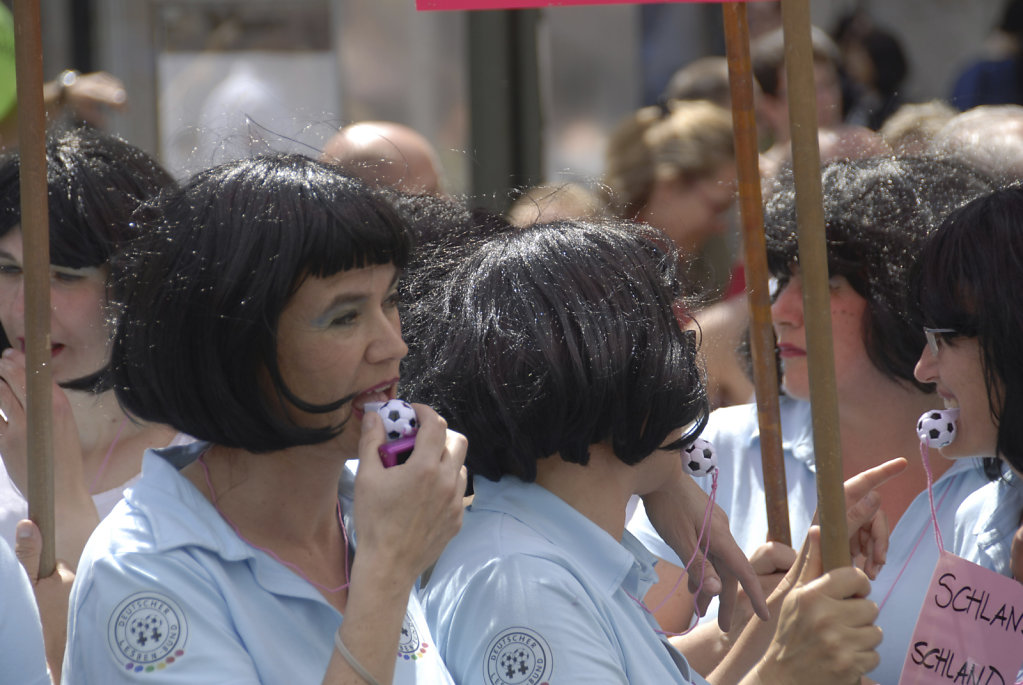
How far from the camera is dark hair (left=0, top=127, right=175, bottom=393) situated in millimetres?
2256

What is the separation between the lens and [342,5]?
18.4 ft

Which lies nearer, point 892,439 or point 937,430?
point 937,430

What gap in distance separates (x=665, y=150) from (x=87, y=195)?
2.26 m

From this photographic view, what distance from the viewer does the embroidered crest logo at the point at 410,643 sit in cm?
166

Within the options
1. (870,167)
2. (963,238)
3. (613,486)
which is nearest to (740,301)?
(870,167)


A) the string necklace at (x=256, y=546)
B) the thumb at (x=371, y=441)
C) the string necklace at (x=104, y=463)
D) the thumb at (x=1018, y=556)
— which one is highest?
the thumb at (x=371, y=441)

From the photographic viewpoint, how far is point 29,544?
1.83m

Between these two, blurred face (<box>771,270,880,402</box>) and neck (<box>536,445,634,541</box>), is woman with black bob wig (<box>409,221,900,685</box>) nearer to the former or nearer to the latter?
neck (<box>536,445,634,541</box>)

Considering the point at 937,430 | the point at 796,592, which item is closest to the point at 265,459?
the point at 796,592

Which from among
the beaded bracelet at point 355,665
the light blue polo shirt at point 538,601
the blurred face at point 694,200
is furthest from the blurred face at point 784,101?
the beaded bracelet at point 355,665

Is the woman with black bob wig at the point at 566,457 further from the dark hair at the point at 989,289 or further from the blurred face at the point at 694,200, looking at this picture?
the blurred face at the point at 694,200

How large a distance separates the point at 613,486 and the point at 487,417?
0.74ft

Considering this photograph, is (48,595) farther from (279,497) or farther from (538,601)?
(538,601)

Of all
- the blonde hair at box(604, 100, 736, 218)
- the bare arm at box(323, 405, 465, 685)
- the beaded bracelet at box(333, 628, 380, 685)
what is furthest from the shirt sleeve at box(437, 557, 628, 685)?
the blonde hair at box(604, 100, 736, 218)
